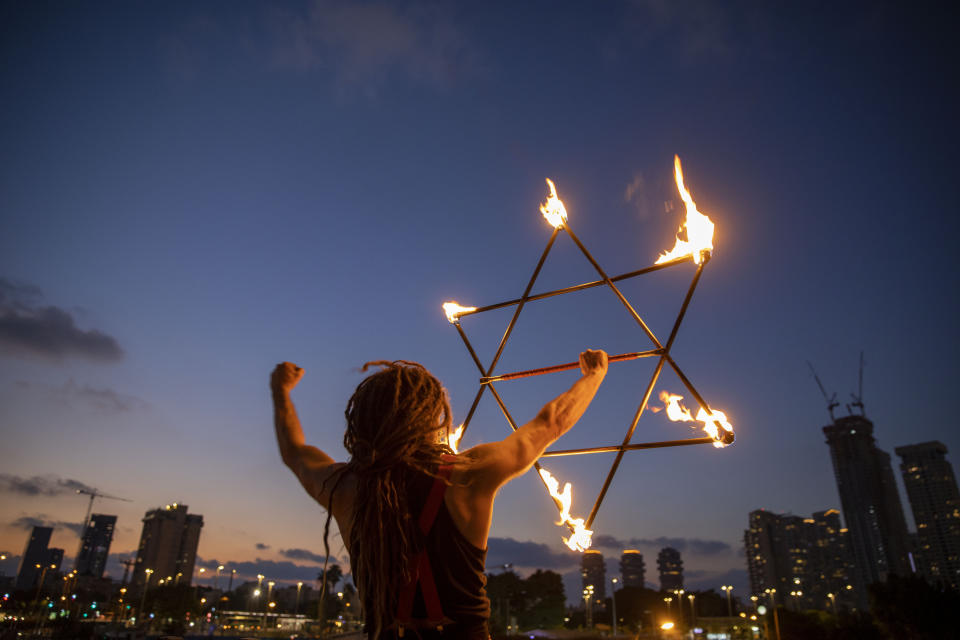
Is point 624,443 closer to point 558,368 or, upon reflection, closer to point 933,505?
point 558,368

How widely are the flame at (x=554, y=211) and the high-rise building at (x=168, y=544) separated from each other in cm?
17145

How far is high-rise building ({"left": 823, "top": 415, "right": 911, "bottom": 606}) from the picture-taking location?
159875 mm

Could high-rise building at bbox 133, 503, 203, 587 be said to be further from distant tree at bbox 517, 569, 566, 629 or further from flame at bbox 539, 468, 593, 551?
flame at bbox 539, 468, 593, 551

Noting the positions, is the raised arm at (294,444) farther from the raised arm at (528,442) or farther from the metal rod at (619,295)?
the metal rod at (619,295)

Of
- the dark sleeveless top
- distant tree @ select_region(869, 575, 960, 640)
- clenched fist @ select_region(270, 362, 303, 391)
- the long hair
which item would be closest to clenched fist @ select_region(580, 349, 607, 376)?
the long hair

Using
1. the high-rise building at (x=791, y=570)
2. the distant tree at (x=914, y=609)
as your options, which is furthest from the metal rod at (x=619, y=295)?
the high-rise building at (x=791, y=570)

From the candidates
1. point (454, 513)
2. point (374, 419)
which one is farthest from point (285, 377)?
point (454, 513)

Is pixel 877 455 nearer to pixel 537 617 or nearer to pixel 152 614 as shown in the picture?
pixel 537 617

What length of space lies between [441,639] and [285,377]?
1.77 meters

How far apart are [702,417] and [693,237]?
1.42 meters

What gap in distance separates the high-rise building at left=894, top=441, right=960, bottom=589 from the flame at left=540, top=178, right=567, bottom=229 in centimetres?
19290

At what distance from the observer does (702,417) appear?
4.09 m

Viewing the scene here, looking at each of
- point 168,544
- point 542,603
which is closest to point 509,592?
point 542,603

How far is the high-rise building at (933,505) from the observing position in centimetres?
15025
